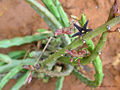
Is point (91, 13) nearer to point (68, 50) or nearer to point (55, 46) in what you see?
point (55, 46)

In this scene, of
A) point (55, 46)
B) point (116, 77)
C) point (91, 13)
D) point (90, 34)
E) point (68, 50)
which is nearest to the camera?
point (90, 34)

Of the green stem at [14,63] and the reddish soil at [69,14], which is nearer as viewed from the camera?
the green stem at [14,63]

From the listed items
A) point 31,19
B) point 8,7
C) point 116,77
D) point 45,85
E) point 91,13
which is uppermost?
point 8,7

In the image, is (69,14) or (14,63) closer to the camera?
(14,63)

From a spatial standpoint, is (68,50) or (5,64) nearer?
(68,50)

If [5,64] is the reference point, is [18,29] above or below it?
above

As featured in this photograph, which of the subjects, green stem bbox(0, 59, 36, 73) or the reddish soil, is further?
the reddish soil

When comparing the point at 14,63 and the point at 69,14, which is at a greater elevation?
the point at 69,14

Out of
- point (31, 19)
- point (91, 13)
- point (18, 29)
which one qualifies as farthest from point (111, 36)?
point (18, 29)
